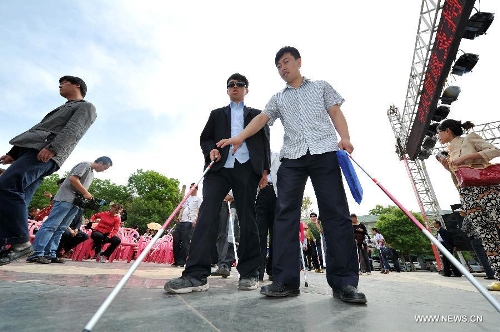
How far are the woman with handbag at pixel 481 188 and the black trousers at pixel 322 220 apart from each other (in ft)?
6.68

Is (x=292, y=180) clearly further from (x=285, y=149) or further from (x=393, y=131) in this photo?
(x=393, y=131)

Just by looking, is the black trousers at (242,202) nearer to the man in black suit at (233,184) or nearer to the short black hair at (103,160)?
the man in black suit at (233,184)

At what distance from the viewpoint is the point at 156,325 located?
1171 mm

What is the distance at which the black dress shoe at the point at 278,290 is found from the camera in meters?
1.98

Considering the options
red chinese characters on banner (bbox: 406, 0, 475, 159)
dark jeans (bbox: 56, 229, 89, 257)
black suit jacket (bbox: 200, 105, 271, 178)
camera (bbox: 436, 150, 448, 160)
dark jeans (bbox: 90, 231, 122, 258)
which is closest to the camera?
black suit jacket (bbox: 200, 105, 271, 178)

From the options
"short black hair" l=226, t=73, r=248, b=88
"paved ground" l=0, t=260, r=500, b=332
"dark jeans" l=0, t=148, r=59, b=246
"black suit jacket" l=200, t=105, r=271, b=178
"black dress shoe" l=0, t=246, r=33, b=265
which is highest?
"short black hair" l=226, t=73, r=248, b=88

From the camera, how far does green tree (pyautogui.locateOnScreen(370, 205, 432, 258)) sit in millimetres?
37312

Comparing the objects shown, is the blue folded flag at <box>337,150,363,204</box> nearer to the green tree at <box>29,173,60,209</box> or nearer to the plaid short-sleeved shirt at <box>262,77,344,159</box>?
the plaid short-sleeved shirt at <box>262,77,344,159</box>

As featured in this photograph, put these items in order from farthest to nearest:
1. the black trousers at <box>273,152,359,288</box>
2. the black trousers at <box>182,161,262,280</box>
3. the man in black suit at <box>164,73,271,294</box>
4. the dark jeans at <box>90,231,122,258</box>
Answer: the dark jeans at <box>90,231,122,258</box> < the black trousers at <box>182,161,262,280</box> < the man in black suit at <box>164,73,271,294</box> < the black trousers at <box>273,152,359,288</box>

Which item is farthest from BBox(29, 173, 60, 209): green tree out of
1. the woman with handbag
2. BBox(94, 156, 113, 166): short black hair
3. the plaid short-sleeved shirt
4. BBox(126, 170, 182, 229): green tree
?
the woman with handbag

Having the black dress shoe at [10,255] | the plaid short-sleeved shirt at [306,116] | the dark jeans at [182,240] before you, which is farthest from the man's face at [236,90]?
the dark jeans at [182,240]

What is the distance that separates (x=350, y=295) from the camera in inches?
73.7

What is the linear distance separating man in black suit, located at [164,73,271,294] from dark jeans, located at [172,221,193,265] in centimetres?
454

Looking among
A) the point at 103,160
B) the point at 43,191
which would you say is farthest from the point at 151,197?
the point at 103,160
